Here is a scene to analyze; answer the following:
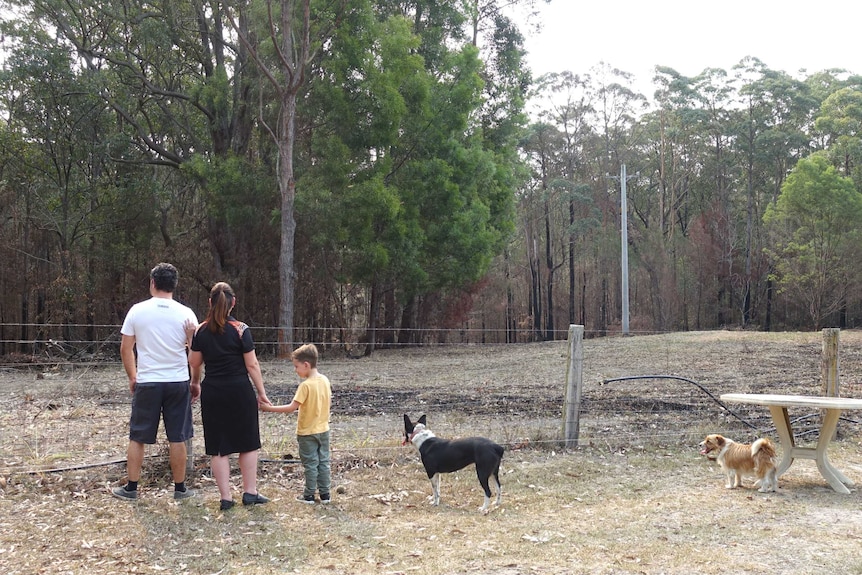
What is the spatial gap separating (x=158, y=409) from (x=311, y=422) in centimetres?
114

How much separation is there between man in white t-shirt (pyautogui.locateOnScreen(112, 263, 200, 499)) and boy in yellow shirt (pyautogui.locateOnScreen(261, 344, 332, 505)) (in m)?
0.65

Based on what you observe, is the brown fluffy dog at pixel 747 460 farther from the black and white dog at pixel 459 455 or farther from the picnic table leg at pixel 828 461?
the black and white dog at pixel 459 455

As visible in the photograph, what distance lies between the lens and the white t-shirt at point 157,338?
5.52 meters

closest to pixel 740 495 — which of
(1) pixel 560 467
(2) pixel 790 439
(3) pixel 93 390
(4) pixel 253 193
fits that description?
(2) pixel 790 439

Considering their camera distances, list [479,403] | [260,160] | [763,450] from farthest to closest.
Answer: [260,160]
[479,403]
[763,450]

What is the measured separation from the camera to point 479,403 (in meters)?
11.8

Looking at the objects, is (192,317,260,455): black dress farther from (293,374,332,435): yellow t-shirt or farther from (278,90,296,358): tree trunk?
(278,90,296,358): tree trunk

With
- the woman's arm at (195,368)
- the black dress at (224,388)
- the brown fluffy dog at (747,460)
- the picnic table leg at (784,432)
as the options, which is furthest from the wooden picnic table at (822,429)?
the woman's arm at (195,368)

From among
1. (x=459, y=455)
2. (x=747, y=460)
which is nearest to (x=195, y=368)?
(x=459, y=455)

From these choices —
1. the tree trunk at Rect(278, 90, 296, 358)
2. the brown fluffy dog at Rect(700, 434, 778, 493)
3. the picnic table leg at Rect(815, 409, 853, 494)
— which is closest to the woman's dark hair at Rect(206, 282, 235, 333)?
the brown fluffy dog at Rect(700, 434, 778, 493)

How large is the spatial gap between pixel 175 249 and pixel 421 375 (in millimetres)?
12929

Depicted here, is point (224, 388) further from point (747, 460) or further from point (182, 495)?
point (747, 460)

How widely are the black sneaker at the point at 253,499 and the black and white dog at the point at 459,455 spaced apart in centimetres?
123

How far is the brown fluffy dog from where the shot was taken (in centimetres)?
638
